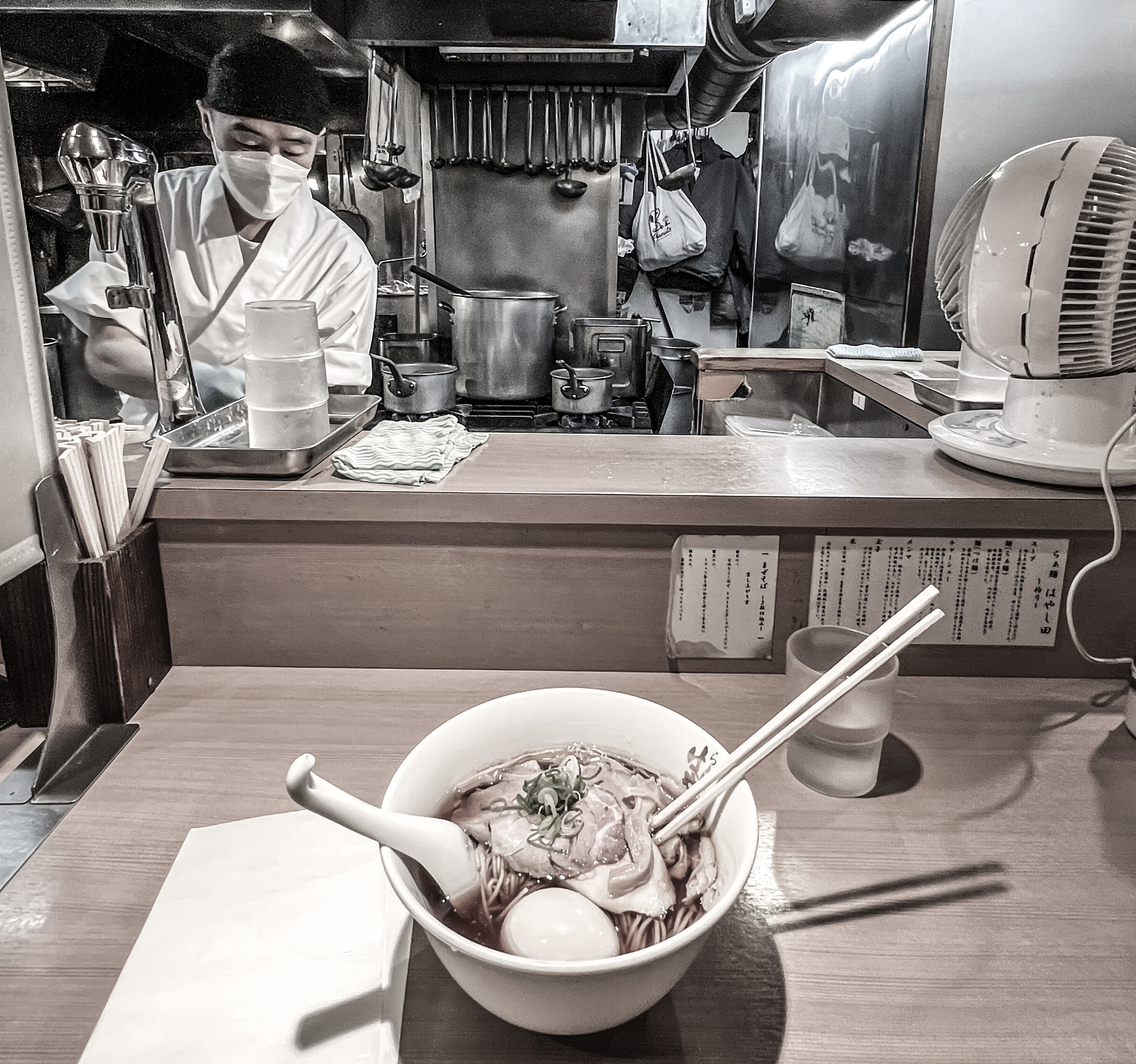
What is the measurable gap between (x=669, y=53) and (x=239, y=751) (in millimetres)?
3265

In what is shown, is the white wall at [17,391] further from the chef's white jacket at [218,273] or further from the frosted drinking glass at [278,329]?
the chef's white jacket at [218,273]

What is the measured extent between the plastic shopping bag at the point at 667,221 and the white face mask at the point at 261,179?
4183 millimetres

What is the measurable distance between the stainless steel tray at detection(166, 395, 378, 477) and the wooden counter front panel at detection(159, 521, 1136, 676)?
2.9 inches

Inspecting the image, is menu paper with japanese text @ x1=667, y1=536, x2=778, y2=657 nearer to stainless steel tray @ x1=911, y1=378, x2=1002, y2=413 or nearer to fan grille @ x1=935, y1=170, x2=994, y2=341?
fan grille @ x1=935, y1=170, x2=994, y2=341

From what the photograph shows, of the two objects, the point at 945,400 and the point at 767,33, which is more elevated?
the point at 767,33

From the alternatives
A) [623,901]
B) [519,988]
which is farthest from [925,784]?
[519,988]

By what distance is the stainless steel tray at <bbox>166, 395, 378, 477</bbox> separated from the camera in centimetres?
105

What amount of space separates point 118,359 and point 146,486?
1.03 meters

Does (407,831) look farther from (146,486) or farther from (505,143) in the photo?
(505,143)

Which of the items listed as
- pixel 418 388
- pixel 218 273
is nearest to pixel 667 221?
pixel 418 388

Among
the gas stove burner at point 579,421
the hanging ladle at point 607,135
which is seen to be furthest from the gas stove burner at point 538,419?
the hanging ladle at point 607,135

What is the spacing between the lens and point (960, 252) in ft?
3.96

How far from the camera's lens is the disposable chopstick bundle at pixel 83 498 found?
0.90m

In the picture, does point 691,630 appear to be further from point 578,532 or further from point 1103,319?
point 1103,319
